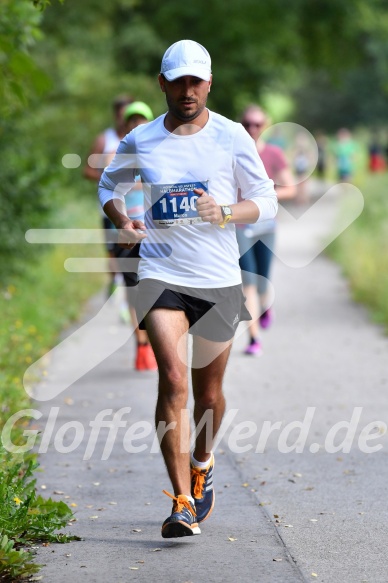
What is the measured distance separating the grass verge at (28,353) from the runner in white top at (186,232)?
59 centimetres

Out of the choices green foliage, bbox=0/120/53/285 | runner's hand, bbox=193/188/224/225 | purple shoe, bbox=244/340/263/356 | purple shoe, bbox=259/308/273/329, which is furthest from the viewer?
green foliage, bbox=0/120/53/285

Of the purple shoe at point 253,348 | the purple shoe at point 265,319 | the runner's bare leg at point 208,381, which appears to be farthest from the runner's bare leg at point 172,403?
the purple shoe at point 265,319

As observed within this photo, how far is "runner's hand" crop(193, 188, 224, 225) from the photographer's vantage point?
17.4 feet

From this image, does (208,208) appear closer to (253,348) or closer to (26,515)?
(26,515)

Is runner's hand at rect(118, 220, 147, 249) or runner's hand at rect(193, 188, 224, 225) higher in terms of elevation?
runner's hand at rect(193, 188, 224, 225)

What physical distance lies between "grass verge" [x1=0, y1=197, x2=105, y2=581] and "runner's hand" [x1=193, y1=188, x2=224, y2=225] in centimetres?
136

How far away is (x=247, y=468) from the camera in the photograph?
23.3 ft

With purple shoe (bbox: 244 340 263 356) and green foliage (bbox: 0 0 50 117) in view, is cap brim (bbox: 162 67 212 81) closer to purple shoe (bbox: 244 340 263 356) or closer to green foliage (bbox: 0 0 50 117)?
green foliage (bbox: 0 0 50 117)

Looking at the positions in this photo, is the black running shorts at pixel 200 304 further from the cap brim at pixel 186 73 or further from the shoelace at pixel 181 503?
the cap brim at pixel 186 73

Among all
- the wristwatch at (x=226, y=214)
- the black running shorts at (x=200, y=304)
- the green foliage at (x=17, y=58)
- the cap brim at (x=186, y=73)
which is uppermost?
the green foliage at (x=17, y=58)

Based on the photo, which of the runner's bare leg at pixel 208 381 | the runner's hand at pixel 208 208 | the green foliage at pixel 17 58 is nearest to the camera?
the runner's hand at pixel 208 208

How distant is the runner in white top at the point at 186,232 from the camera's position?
5457 millimetres

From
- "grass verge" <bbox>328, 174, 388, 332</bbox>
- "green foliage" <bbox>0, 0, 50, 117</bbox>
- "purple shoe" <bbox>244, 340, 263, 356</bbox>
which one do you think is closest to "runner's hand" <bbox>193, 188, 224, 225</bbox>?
"green foliage" <bbox>0, 0, 50, 117</bbox>

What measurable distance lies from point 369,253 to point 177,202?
11862 millimetres
